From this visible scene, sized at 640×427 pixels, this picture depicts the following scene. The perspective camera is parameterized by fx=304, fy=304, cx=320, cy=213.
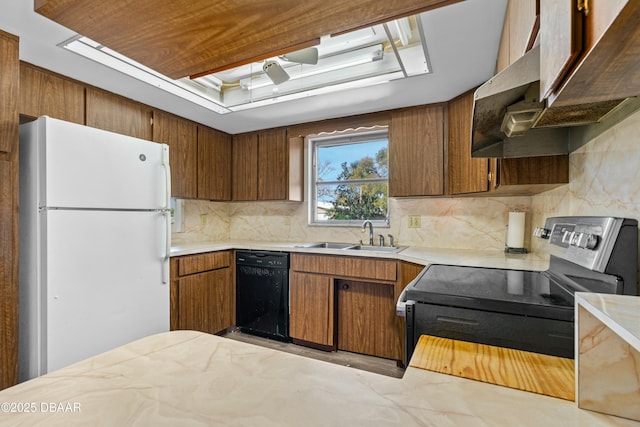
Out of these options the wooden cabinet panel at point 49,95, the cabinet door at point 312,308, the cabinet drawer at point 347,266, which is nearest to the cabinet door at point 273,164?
the cabinet drawer at point 347,266

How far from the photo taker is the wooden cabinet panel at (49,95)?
6.12ft

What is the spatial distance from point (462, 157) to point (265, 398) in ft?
7.46

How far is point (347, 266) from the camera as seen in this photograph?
8.20ft

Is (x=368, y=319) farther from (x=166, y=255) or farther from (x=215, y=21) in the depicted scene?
(x=215, y=21)

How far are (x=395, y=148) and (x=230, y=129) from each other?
180cm

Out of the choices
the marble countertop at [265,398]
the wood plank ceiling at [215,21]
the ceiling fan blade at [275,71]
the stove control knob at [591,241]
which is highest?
the ceiling fan blade at [275,71]

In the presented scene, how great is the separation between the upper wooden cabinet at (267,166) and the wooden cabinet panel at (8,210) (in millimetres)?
1944

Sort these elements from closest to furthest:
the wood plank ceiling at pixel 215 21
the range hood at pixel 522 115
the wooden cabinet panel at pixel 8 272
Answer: the wood plank ceiling at pixel 215 21, the range hood at pixel 522 115, the wooden cabinet panel at pixel 8 272

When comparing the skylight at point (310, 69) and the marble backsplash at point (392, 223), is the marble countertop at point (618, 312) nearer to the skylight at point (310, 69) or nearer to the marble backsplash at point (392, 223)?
the skylight at point (310, 69)

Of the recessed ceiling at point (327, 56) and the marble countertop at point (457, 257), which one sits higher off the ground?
the recessed ceiling at point (327, 56)

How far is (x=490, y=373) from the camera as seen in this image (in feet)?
2.07

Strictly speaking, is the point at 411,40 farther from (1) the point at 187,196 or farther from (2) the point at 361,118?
(1) the point at 187,196

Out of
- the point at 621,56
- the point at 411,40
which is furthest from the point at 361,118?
the point at 621,56

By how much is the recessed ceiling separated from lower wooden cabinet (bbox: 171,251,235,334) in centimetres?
133
